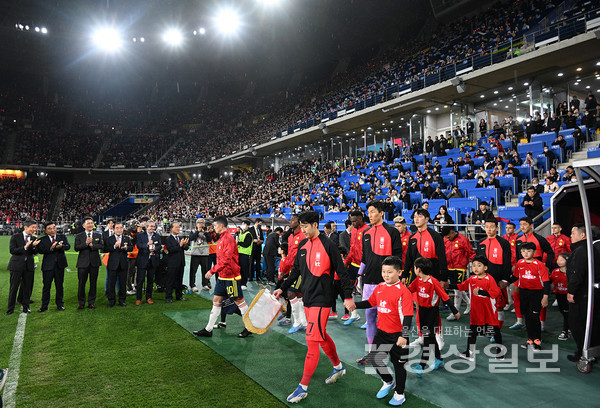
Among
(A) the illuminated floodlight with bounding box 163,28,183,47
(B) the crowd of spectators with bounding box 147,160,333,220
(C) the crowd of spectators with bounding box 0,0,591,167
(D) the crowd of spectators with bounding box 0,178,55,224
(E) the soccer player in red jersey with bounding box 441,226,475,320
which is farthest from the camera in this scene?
(D) the crowd of spectators with bounding box 0,178,55,224

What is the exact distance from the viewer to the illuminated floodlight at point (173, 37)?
35678mm

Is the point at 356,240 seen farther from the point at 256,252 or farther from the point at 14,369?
the point at 256,252

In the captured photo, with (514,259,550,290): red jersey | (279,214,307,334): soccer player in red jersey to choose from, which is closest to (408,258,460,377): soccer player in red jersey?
(514,259,550,290): red jersey

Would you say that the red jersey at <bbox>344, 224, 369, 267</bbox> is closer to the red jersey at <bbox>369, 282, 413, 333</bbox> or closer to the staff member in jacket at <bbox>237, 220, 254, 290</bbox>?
the red jersey at <bbox>369, 282, 413, 333</bbox>

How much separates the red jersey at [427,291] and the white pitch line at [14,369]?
4.83 metres

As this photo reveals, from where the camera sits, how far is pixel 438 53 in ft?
83.0

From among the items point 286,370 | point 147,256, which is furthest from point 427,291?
point 147,256

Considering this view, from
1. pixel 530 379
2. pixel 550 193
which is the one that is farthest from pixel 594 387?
pixel 550 193

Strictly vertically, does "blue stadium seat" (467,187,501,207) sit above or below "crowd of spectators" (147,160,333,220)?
below

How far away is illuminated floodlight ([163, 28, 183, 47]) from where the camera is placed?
35.7 m

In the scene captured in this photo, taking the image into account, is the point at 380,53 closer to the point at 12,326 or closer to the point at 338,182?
the point at 338,182

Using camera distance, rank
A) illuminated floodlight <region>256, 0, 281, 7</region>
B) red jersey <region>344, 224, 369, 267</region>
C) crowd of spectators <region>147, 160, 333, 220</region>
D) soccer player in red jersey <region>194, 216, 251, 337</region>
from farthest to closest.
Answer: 1. crowd of spectators <region>147, 160, 333, 220</region>
2. illuminated floodlight <region>256, 0, 281, 7</region>
3. red jersey <region>344, 224, 369, 267</region>
4. soccer player in red jersey <region>194, 216, 251, 337</region>

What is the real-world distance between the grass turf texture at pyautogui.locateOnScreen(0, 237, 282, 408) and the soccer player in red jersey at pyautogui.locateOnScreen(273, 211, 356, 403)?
582 millimetres

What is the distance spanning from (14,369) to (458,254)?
7908 mm
